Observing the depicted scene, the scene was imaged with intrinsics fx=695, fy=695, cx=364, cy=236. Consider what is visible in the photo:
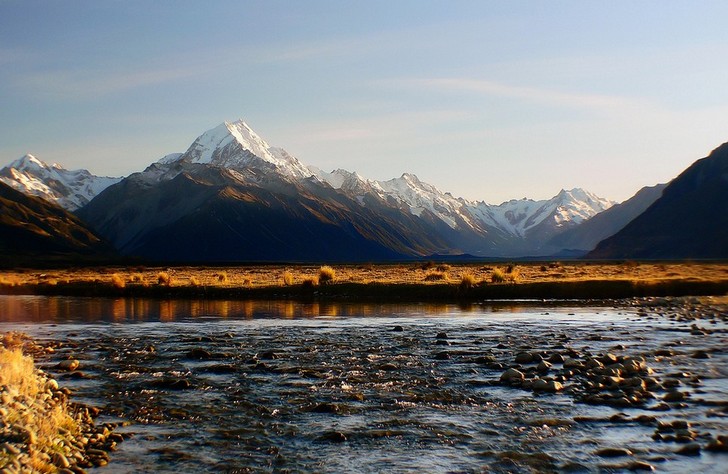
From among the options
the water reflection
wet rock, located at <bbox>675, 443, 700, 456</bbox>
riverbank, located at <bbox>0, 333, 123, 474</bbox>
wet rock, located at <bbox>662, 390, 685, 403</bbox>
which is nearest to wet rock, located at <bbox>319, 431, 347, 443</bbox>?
riverbank, located at <bbox>0, 333, 123, 474</bbox>

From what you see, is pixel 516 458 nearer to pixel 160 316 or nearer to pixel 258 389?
pixel 258 389

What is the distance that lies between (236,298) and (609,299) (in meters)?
33.9

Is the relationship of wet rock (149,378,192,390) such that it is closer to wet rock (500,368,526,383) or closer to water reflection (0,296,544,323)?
wet rock (500,368,526,383)

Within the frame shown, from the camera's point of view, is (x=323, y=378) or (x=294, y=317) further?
A: (x=294, y=317)

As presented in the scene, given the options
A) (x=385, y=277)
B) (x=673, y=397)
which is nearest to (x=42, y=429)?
(x=673, y=397)

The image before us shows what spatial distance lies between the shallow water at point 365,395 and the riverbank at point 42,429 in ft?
2.21

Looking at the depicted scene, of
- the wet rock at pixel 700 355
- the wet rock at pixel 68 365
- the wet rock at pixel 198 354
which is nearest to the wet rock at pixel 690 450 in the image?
the wet rock at pixel 700 355

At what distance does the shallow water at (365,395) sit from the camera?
52.6 feet

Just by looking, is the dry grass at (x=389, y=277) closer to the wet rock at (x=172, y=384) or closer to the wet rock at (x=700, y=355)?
the wet rock at (x=700, y=355)

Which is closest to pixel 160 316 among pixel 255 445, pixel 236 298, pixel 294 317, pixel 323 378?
pixel 294 317

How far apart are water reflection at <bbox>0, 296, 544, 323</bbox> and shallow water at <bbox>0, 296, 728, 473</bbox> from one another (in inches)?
150

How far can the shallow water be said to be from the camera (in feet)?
52.6

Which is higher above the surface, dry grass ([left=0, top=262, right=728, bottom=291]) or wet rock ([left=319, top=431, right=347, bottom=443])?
dry grass ([left=0, top=262, right=728, bottom=291])

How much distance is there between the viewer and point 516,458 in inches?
627
